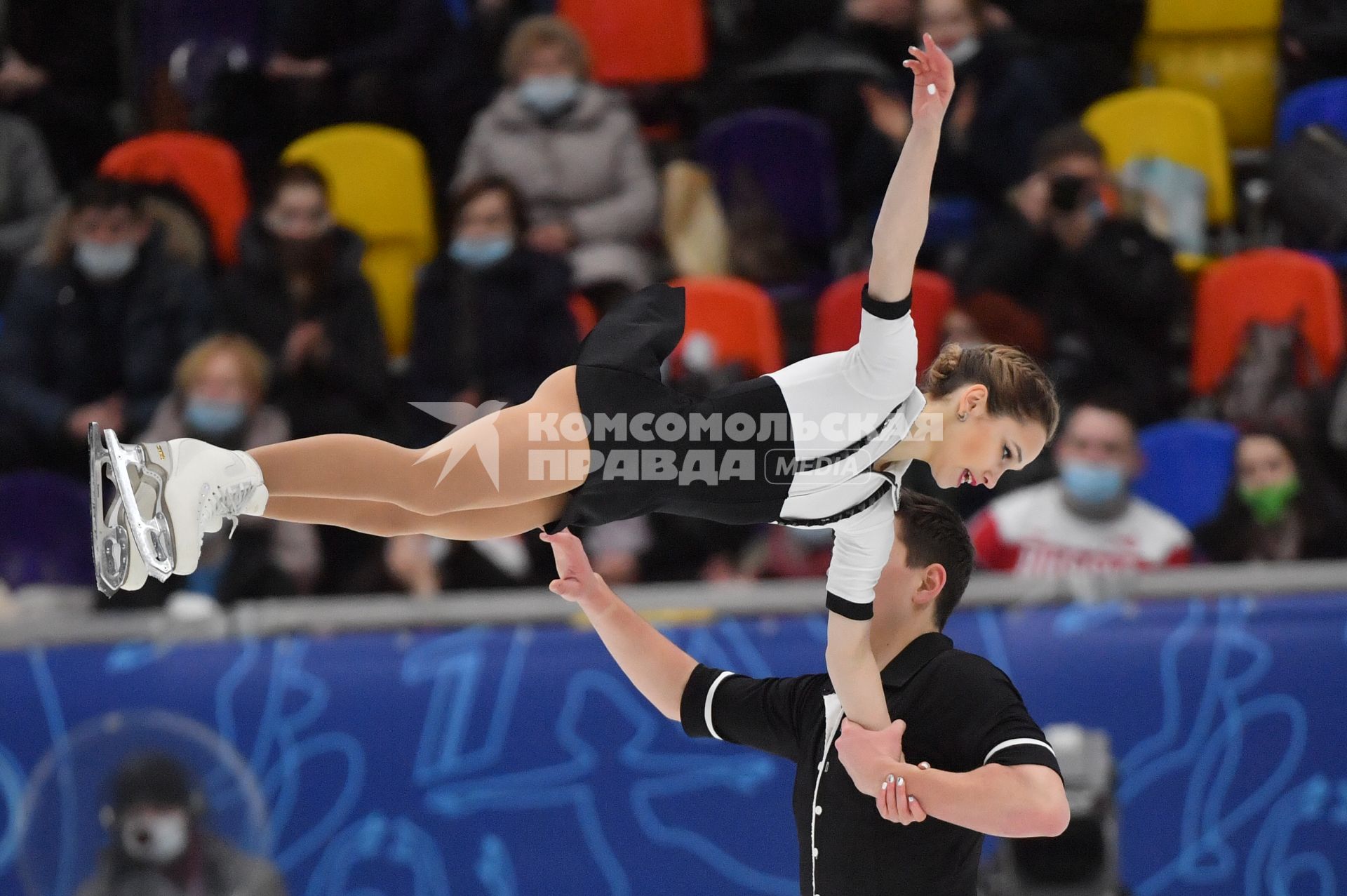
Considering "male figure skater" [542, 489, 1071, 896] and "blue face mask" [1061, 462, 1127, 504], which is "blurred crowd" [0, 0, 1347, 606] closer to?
"blue face mask" [1061, 462, 1127, 504]

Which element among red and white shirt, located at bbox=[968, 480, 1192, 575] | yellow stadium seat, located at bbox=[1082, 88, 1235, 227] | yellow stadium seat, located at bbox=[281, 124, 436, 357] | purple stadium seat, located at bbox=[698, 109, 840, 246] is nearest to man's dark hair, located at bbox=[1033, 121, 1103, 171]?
yellow stadium seat, located at bbox=[1082, 88, 1235, 227]

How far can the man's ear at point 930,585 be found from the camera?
3.64 metres

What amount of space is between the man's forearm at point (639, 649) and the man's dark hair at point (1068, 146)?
3461 millimetres

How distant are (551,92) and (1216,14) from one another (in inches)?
115

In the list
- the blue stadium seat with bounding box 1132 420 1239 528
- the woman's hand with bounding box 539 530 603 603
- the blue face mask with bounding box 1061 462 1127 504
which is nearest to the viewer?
the woman's hand with bounding box 539 530 603 603

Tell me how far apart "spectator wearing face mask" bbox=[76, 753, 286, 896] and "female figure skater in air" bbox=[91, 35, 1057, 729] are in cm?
159

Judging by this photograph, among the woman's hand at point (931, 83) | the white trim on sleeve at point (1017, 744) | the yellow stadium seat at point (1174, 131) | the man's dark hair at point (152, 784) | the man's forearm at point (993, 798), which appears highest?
the woman's hand at point (931, 83)

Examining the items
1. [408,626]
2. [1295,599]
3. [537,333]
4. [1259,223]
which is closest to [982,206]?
[1259,223]

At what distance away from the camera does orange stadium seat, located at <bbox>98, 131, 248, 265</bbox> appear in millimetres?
7348

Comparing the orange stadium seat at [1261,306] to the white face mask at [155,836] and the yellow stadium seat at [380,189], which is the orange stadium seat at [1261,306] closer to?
the yellow stadium seat at [380,189]

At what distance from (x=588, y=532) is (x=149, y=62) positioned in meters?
3.43

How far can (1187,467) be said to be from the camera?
6.14 meters

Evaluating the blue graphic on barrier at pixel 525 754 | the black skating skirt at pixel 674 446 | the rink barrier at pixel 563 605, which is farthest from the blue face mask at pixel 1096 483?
the black skating skirt at pixel 674 446

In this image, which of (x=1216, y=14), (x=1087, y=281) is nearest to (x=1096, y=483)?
(x=1087, y=281)
